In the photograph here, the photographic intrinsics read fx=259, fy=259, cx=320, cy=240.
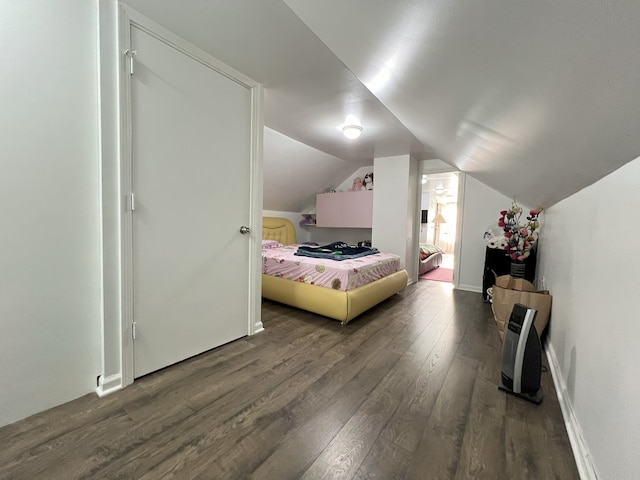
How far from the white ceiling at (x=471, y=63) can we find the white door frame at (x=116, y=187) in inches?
7.0

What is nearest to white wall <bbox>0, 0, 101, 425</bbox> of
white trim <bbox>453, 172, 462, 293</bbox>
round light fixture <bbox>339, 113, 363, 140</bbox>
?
round light fixture <bbox>339, 113, 363, 140</bbox>

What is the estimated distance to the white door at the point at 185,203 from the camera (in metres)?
1.61

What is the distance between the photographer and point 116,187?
59.0 inches

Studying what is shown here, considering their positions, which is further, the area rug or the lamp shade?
the lamp shade

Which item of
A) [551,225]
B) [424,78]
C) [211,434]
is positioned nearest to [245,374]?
[211,434]

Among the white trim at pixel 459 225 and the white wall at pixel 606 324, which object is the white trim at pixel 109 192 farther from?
the white trim at pixel 459 225

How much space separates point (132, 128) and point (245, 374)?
5.57 feet

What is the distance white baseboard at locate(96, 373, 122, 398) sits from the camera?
1.49 metres

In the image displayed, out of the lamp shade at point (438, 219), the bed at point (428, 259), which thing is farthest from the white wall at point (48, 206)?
the lamp shade at point (438, 219)

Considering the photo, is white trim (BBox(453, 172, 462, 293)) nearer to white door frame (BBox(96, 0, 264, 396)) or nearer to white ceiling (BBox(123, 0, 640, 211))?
white ceiling (BBox(123, 0, 640, 211))

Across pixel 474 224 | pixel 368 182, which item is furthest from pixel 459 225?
pixel 368 182

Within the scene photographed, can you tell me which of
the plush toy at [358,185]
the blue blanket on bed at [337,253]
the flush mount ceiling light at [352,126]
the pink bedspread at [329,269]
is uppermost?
the flush mount ceiling light at [352,126]

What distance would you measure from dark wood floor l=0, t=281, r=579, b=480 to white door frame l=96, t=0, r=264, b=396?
0.22 metres

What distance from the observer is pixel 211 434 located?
4.07 feet
